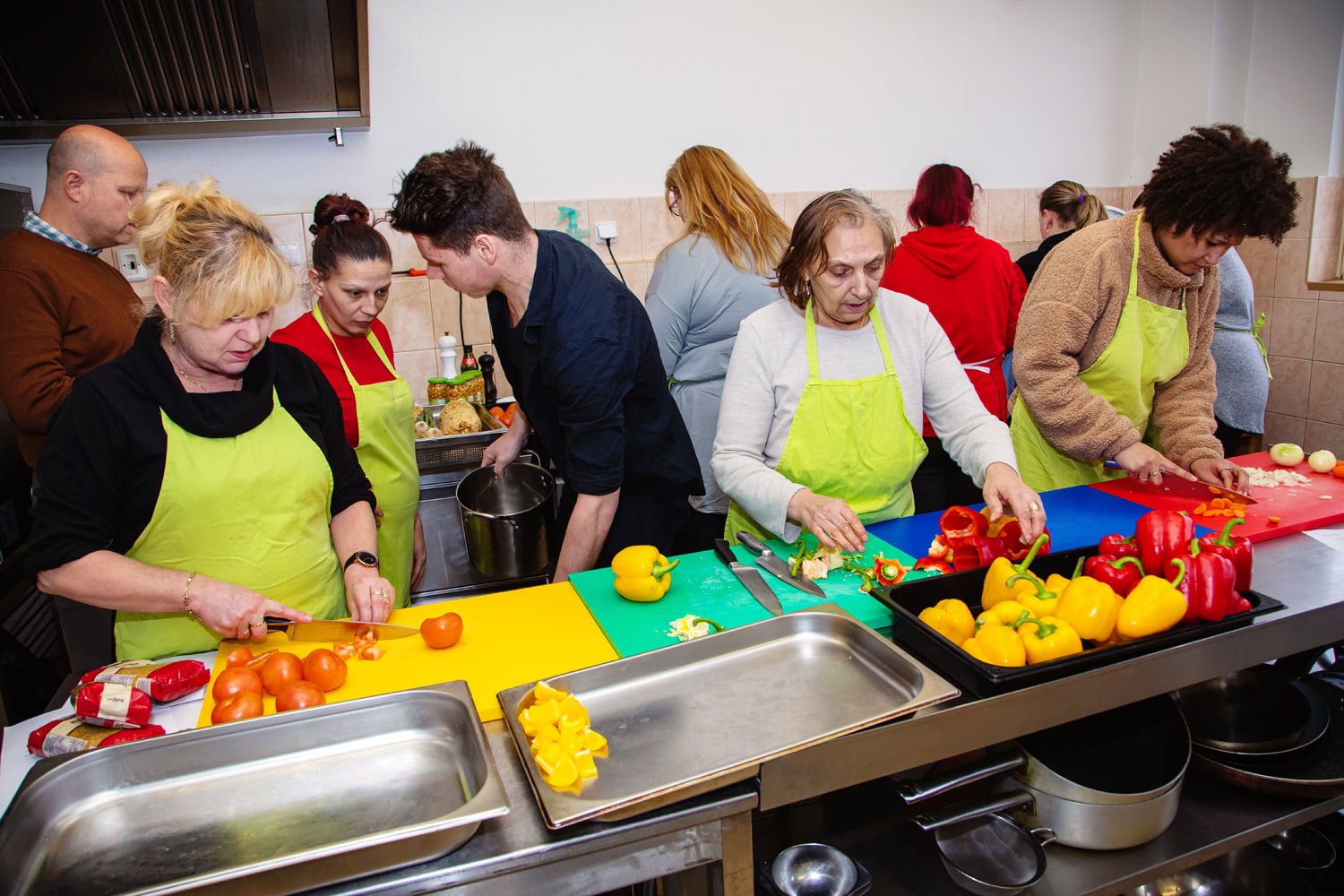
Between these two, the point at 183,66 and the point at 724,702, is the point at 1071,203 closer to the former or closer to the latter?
the point at 724,702

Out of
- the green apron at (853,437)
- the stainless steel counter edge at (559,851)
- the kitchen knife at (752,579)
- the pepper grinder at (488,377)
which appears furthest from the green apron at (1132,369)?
the pepper grinder at (488,377)

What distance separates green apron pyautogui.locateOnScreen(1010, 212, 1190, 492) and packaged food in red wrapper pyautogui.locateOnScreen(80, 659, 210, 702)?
249cm

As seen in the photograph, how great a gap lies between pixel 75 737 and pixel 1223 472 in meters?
2.85

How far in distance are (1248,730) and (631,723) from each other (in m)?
1.56

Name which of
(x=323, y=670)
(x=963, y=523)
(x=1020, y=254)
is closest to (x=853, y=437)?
(x=963, y=523)

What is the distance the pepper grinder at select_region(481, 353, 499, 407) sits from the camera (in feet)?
13.4

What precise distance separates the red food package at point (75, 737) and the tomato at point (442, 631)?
1.55 ft

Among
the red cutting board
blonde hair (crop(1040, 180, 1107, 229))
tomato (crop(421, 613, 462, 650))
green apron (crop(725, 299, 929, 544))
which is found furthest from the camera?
blonde hair (crop(1040, 180, 1107, 229))

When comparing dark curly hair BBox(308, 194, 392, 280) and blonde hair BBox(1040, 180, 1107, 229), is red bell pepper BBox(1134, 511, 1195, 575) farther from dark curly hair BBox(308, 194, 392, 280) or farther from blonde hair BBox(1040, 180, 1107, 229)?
blonde hair BBox(1040, 180, 1107, 229)

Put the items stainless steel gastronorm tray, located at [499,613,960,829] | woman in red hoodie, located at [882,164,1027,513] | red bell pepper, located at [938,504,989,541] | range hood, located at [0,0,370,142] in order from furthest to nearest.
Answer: woman in red hoodie, located at [882,164,1027,513], range hood, located at [0,0,370,142], red bell pepper, located at [938,504,989,541], stainless steel gastronorm tray, located at [499,613,960,829]

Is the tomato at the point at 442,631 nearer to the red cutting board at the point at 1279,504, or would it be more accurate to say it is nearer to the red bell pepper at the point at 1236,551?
the red bell pepper at the point at 1236,551

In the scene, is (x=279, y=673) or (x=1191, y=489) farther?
(x=1191, y=489)

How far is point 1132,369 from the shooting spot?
260cm

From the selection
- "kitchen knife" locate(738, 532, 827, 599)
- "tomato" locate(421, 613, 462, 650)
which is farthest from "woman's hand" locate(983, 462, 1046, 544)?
"tomato" locate(421, 613, 462, 650)
